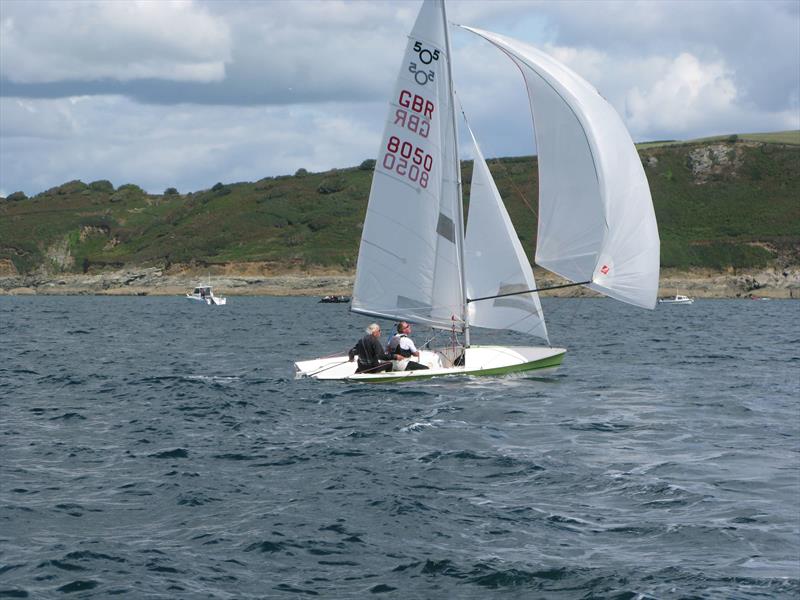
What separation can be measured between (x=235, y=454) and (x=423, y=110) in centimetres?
1206

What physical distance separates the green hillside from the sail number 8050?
97998mm

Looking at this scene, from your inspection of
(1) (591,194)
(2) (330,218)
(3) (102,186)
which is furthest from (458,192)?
(3) (102,186)

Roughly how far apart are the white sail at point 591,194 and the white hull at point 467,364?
239 centimetres

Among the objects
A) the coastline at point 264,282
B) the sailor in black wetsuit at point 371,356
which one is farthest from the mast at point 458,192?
the coastline at point 264,282

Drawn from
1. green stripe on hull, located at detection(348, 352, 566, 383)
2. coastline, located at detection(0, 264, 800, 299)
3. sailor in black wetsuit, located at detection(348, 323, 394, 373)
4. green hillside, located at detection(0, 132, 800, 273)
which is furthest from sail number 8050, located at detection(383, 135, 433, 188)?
green hillside, located at detection(0, 132, 800, 273)

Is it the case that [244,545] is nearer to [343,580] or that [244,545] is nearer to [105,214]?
[343,580]

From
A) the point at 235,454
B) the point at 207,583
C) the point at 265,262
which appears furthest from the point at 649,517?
the point at 265,262

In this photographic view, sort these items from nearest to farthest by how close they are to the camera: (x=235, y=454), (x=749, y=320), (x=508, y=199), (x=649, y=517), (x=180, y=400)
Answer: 1. (x=649, y=517)
2. (x=235, y=454)
3. (x=180, y=400)
4. (x=749, y=320)
5. (x=508, y=199)

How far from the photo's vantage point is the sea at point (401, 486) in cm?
1011

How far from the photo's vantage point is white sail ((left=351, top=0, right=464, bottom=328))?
82.9 ft

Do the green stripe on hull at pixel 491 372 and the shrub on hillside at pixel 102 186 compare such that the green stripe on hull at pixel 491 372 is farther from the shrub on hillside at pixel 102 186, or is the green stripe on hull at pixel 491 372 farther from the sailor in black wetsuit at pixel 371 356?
the shrub on hillside at pixel 102 186

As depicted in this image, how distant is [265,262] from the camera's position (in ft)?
412

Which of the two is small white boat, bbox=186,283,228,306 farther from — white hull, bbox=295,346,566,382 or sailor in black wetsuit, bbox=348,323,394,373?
sailor in black wetsuit, bbox=348,323,394,373

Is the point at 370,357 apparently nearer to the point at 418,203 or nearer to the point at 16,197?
the point at 418,203
